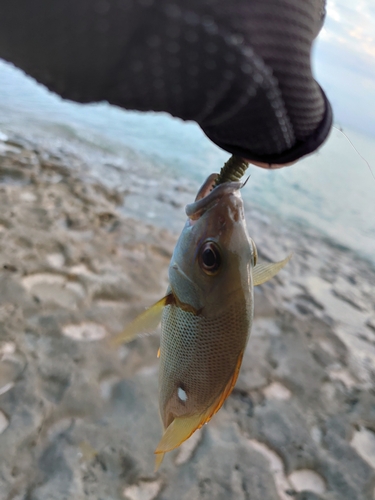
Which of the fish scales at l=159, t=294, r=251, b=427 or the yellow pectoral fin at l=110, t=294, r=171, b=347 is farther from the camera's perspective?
the yellow pectoral fin at l=110, t=294, r=171, b=347

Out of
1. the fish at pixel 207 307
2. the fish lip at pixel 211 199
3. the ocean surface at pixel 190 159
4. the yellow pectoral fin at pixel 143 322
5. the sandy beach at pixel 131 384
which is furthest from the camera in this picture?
the ocean surface at pixel 190 159

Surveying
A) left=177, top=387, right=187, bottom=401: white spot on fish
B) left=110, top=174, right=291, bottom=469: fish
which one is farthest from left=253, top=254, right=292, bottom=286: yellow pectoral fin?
left=177, top=387, right=187, bottom=401: white spot on fish

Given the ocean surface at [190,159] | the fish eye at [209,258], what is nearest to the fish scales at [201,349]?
the fish eye at [209,258]

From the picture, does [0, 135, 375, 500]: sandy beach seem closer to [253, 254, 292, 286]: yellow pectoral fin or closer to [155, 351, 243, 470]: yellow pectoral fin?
[155, 351, 243, 470]: yellow pectoral fin

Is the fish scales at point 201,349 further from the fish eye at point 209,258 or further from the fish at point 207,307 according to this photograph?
the fish eye at point 209,258

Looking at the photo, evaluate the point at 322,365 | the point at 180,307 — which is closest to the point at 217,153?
the point at 322,365

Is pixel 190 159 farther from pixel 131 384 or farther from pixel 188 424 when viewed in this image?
pixel 188 424

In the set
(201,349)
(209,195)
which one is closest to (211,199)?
(209,195)
